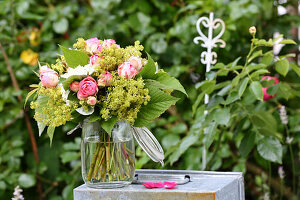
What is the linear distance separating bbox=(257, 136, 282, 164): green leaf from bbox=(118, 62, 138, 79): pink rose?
2.11 feet

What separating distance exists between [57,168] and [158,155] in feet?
4.10

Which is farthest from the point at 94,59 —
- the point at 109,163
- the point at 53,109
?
the point at 109,163

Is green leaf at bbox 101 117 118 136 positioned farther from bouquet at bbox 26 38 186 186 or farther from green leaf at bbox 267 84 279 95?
green leaf at bbox 267 84 279 95

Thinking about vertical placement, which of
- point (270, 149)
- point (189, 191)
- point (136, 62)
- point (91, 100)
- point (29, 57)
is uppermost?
point (29, 57)

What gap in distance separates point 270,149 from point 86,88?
744mm

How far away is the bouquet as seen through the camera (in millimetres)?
996

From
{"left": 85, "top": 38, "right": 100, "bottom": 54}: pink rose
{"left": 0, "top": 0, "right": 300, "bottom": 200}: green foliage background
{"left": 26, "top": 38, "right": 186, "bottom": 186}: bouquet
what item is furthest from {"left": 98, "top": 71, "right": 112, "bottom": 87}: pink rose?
{"left": 0, "top": 0, "right": 300, "bottom": 200}: green foliage background

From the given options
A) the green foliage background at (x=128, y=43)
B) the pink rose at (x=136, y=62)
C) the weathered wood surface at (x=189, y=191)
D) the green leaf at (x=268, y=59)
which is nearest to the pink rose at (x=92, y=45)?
the pink rose at (x=136, y=62)

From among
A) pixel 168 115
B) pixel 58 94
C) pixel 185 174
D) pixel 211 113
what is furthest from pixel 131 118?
pixel 168 115

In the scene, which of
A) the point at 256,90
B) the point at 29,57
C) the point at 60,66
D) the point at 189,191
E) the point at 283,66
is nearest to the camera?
the point at 189,191

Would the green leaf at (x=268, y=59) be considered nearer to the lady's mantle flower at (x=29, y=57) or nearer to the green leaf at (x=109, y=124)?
the green leaf at (x=109, y=124)

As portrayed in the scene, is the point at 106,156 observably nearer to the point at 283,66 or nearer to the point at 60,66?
the point at 60,66

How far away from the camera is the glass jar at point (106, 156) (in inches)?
41.6

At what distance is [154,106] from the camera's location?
105 cm
